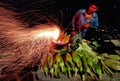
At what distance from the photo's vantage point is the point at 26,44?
24.5 feet

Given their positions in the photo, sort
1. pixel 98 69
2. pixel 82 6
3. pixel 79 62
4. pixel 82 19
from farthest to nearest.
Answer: pixel 82 6 < pixel 82 19 < pixel 79 62 < pixel 98 69

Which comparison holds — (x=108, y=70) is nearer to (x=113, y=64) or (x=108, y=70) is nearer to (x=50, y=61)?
(x=113, y=64)

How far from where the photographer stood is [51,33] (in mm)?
7324

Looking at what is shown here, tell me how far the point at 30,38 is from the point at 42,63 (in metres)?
1.31

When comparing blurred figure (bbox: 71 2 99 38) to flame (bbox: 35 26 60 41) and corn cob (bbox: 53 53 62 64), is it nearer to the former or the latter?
flame (bbox: 35 26 60 41)

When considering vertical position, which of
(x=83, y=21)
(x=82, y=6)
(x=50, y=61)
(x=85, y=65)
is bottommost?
(x=85, y=65)

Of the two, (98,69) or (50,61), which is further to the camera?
(50,61)

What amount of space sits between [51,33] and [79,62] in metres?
1.34

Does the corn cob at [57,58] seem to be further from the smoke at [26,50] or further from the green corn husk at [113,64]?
the green corn husk at [113,64]

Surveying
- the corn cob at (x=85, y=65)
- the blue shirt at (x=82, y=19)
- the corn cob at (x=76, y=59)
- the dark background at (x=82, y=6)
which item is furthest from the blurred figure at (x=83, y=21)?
the dark background at (x=82, y=6)

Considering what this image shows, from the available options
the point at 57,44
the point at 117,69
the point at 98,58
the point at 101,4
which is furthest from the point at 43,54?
the point at 101,4

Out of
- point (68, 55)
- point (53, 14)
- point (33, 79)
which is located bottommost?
point (33, 79)

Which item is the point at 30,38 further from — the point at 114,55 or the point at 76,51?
the point at 114,55

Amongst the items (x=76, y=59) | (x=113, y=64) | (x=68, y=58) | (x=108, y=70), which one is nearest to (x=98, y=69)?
(x=108, y=70)
